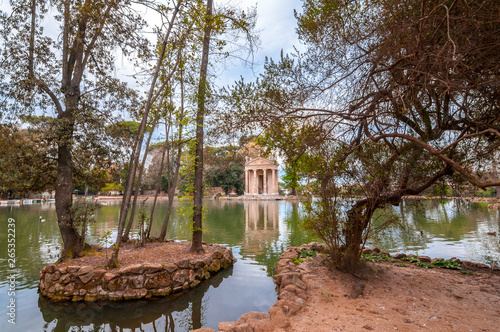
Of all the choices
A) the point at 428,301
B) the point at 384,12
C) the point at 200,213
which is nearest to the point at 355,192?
the point at 428,301

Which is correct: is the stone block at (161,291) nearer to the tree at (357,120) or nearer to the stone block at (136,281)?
the stone block at (136,281)

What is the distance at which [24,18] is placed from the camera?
5.98m

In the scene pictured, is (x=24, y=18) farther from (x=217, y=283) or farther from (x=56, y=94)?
(x=217, y=283)

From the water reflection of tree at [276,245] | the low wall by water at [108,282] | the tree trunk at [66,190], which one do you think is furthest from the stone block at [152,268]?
the water reflection of tree at [276,245]

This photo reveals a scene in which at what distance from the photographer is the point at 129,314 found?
441 cm

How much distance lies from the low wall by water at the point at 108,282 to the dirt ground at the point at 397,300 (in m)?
2.76

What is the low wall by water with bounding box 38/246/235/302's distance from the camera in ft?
16.0

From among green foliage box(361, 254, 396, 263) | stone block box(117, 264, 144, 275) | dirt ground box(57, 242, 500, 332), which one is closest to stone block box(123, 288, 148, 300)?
stone block box(117, 264, 144, 275)

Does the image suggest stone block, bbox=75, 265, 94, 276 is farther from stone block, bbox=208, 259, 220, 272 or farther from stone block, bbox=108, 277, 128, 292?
stone block, bbox=208, 259, 220, 272

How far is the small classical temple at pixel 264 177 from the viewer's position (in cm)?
4900

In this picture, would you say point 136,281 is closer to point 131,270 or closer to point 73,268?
point 131,270

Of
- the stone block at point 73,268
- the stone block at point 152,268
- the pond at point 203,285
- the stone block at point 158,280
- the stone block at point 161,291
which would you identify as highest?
the stone block at point 73,268

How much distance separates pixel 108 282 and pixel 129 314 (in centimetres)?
90

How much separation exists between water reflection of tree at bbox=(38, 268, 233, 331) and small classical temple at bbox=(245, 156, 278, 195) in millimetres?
43445
